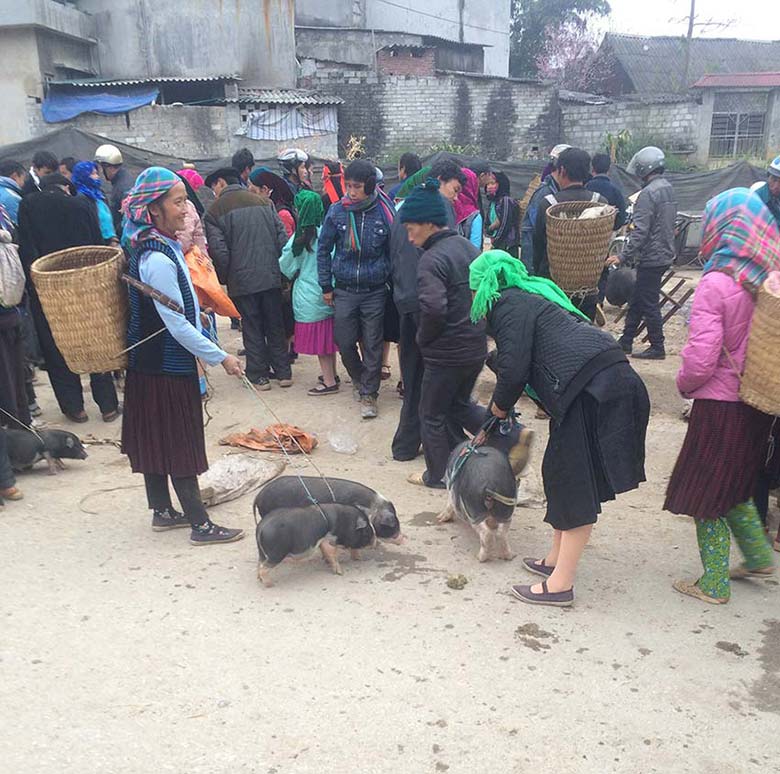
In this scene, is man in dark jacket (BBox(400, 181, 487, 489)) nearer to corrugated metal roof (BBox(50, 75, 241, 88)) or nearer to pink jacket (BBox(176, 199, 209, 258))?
pink jacket (BBox(176, 199, 209, 258))

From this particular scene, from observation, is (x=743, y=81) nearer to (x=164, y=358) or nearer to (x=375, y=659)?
(x=164, y=358)

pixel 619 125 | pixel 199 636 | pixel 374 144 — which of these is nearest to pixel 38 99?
pixel 374 144

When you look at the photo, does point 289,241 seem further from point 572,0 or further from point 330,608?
point 572,0

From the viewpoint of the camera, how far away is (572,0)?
35.5 m

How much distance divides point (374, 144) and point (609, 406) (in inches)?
830

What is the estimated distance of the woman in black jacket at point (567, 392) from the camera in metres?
3.06

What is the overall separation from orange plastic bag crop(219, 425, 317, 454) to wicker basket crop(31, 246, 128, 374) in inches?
72.5

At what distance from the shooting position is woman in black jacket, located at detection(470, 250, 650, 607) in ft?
10.1

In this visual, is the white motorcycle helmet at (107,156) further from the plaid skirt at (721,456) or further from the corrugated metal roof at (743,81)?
the corrugated metal roof at (743,81)

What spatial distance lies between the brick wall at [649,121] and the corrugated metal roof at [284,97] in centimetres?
747

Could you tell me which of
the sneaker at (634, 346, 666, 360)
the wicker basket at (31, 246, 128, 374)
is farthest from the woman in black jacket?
the sneaker at (634, 346, 666, 360)

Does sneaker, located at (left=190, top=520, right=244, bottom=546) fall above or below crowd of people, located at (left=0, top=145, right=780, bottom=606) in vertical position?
below

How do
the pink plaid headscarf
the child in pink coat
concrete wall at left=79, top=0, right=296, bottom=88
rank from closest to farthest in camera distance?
the child in pink coat
the pink plaid headscarf
concrete wall at left=79, top=0, right=296, bottom=88

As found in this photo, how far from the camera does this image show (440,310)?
416 cm
